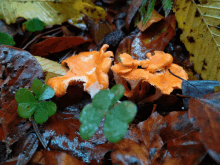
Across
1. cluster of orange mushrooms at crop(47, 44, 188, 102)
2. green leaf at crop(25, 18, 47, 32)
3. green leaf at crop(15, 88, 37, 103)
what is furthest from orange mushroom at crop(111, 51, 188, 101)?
green leaf at crop(25, 18, 47, 32)

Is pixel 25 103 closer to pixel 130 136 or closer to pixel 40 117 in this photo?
pixel 40 117

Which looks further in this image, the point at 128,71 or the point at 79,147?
the point at 128,71

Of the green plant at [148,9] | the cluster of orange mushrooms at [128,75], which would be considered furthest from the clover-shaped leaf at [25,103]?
the green plant at [148,9]

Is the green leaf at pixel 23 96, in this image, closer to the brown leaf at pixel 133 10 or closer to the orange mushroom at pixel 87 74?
the orange mushroom at pixel 87 74

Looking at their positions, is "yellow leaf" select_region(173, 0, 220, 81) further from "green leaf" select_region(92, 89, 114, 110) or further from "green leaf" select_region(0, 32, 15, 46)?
"green leaf" select_region(0, 32, 15, 46)

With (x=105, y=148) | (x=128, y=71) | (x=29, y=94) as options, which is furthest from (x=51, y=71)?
(x=105, y=148)

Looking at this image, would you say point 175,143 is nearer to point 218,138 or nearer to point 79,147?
point 218,138

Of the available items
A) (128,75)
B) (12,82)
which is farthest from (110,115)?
(12,82)

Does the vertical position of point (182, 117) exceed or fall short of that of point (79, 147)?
it exceeds it
